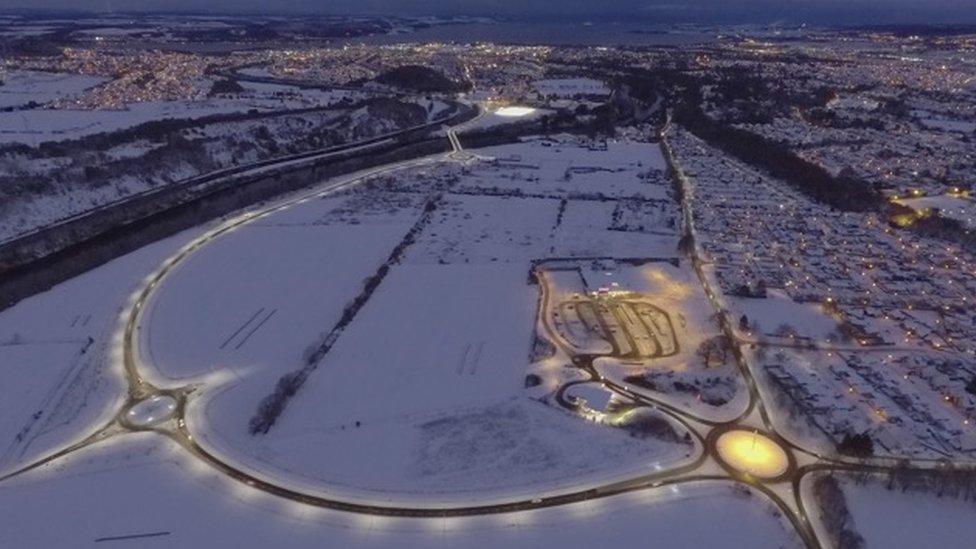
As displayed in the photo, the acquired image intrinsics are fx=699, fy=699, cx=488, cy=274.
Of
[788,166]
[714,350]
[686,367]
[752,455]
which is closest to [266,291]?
[686,367]

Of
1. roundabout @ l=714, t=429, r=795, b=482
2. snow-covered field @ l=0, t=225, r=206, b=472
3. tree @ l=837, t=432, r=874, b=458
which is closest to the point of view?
roundabout @ l=714, t=429, r=795, b=482

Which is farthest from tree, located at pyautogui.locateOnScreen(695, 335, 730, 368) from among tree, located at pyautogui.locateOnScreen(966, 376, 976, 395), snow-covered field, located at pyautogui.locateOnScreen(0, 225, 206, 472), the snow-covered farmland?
snow-covered field, located at pyautogui.locateOnScreen(0, 225, 206, 472)

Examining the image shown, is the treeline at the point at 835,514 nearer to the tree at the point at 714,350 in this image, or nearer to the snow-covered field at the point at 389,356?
the snow-covered field at the point at 389,356

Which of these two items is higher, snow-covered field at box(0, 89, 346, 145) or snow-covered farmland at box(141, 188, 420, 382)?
snow-covered field at box(0, 89, 346, 145)

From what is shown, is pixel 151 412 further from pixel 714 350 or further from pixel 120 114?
pixel 120 114

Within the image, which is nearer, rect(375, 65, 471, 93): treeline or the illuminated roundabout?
the illuminated roundabout

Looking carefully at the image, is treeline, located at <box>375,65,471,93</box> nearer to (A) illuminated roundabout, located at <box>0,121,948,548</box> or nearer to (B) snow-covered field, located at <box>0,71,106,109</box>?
(B) snow-covered field, located at <box>0,71,106,109</box>
